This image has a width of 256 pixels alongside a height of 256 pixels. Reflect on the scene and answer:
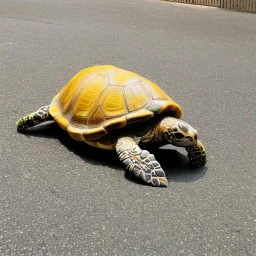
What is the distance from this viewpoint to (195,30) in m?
8.25

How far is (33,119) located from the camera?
3621 millimetres

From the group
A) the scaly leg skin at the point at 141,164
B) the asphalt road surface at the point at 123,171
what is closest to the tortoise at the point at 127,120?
the scaly leg skin at the point at 141,164

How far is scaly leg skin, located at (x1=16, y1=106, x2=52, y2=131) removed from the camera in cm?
362

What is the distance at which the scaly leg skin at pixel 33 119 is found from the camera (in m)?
3.62

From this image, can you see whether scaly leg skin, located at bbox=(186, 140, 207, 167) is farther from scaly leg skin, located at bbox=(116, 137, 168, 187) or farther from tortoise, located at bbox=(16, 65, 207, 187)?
scaly leg skin, located at bbox=(116, 137, 168, 187)

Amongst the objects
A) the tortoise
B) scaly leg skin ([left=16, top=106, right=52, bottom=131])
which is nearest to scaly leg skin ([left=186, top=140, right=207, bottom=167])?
the tortoise

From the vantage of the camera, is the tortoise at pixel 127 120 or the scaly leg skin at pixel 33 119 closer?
the tortoise at pixel 127 120

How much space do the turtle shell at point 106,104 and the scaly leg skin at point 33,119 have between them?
0.34 feet

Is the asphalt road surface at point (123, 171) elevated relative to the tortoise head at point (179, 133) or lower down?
lower down

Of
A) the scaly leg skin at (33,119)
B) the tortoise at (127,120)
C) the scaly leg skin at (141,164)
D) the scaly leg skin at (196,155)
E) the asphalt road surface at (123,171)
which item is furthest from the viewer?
the scaly leg skin at (33,119)

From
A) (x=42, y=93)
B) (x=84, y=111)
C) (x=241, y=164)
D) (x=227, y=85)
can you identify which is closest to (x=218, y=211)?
(x=241, y=164)

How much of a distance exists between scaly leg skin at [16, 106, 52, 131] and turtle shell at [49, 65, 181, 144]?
0.10 metres

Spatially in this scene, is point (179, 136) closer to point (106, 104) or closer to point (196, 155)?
point (196, 155)

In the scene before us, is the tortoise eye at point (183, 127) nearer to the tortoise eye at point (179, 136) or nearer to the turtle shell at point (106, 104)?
the tortoise eye at point (179, 136)
